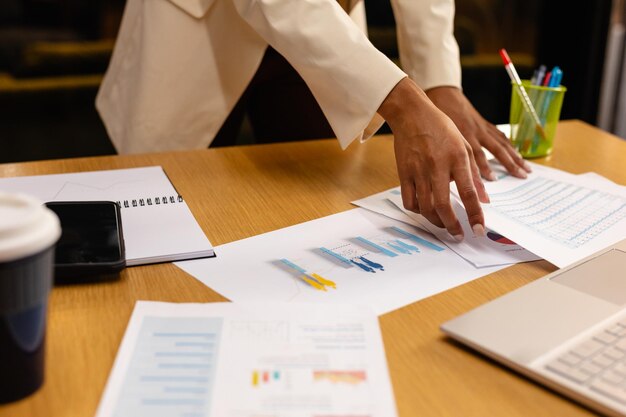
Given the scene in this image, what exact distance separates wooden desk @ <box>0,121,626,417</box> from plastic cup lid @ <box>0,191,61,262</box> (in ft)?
0.43

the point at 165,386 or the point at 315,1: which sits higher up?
the point at 315,1

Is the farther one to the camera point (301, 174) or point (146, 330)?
point (301, 174)

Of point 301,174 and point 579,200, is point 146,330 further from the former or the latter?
point 579,200

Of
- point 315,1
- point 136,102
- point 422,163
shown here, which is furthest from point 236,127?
point 422,163

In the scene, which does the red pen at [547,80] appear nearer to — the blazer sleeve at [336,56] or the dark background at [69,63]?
the blazer sleeve at [336,56]

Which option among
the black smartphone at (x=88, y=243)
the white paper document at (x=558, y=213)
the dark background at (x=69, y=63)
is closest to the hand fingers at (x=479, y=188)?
the white paper document at (x=558, y=213)

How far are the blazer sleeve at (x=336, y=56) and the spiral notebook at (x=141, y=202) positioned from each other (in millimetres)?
258

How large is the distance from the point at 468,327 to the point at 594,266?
212mm

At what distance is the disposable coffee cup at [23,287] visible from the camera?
449 millimetres

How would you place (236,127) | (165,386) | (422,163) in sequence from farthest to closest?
(236,127)
(422,163)
(165,386)

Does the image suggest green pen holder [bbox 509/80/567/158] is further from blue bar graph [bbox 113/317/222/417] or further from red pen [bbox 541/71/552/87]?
blue bar graph [bbox 113/317/222/417]

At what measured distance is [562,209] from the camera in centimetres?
93

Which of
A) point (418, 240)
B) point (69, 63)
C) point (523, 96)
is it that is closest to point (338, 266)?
point (418, 240)

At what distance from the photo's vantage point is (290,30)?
98 cm
